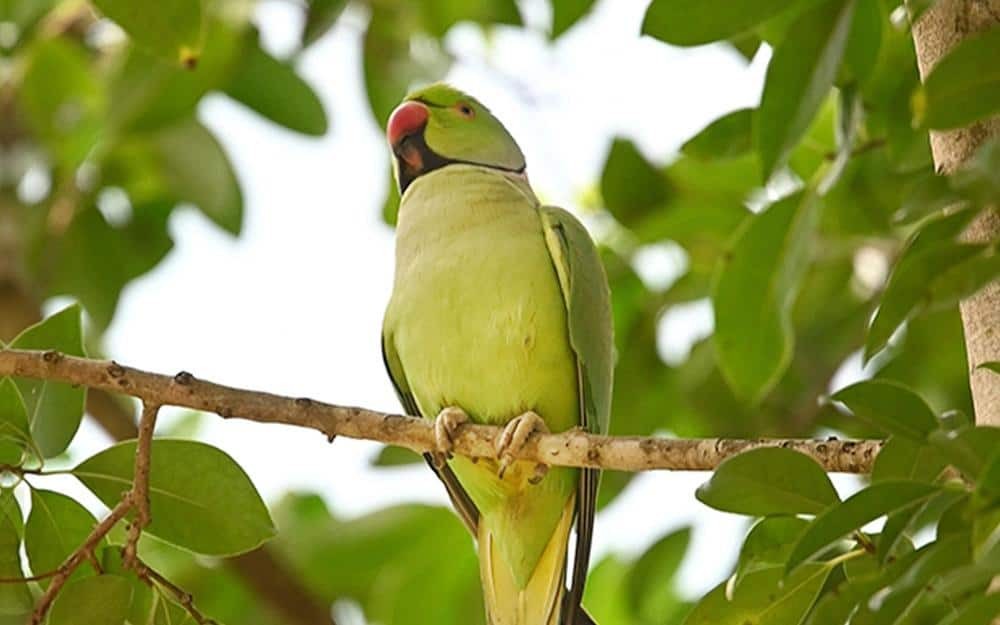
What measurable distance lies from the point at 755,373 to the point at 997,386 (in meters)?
0.84

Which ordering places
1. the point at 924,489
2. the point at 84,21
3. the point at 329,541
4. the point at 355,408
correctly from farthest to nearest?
the point at 84,21, the point at 329,541, the point at 355,408, the point at 924,489

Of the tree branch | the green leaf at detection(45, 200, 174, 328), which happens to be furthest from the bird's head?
the tree branch

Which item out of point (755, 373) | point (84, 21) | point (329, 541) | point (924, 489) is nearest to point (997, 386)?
point (924, 489)

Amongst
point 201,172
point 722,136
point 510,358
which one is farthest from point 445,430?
point 201,172

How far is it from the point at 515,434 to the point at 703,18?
62cm

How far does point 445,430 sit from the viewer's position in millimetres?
1967

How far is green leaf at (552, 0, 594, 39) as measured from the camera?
7.43 ft

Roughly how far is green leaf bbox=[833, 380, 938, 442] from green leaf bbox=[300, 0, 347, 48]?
3.80 ft

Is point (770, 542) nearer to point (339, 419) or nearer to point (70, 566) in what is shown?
point (339, 419)

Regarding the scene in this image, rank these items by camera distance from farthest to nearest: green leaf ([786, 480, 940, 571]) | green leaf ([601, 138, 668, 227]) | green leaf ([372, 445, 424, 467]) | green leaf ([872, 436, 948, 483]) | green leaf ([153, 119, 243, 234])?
1. green leaf ([153, 119, 243, 234])
2. green leaf ([372, 445, 424, 467])
3. green leaf ([601, 138, 668, 227])
4. green leaf ([872, 436, 948, 483])
5. green leaf ([786, 480, 940, 571])

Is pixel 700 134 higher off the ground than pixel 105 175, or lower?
lower

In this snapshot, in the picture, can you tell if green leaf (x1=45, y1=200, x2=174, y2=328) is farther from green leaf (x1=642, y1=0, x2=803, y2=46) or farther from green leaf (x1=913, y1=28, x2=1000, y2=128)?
green leaf (x1=913, y1=28, x2=1000, y2=128)

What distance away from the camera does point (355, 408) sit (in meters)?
1.72

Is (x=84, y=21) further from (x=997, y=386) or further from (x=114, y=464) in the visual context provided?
(x=997, y=386)
